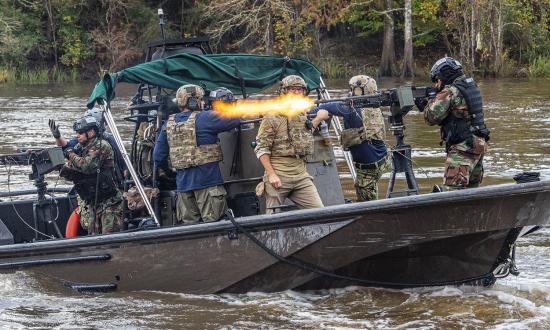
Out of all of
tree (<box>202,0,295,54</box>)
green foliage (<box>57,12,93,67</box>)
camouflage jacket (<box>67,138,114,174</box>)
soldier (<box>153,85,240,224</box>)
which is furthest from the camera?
green foliage (<box>57,12,93,67</box>)

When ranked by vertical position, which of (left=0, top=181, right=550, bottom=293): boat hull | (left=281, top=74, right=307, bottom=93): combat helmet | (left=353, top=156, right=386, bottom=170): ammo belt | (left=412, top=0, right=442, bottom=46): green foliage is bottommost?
(left=0, top=181, right=550, bottom=293): boat hull

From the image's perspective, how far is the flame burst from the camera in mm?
8820

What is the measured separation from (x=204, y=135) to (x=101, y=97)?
3.24 ft

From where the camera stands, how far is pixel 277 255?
866 centimetres

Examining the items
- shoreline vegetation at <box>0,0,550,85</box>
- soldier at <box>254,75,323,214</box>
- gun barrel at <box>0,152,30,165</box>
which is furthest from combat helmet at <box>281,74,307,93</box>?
shoreline vegetation at <box>0,0,550,85</box>

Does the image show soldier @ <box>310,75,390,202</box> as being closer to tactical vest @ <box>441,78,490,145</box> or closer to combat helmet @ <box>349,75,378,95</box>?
combat helmet @ <box>349,75,378,95</box>

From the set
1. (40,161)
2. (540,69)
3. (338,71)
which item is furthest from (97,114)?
(338,71)

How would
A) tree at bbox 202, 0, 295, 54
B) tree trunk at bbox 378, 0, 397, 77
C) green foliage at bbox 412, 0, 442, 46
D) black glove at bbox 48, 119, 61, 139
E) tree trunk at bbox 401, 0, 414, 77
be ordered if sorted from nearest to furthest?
black glove at bbox 48, 119, 61, 139
tree at bbox 202, 0, 295, 54
tree trunk at bbox 401, 0, 414, 77
tree trunk at bbox 378, 0, 397, 77
green foliage at bbox 412, 0, 442, 46

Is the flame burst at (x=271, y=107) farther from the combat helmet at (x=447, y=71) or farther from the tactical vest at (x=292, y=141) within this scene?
the combat helmet at (x=447, y=71)

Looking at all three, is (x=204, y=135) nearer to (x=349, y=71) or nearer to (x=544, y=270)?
(x=544, y=270)

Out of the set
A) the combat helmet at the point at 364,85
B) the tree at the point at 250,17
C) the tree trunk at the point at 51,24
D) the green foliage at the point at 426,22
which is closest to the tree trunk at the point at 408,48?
the green foliage at the point at 426,22

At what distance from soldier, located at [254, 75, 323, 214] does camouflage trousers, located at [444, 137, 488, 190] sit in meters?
1.16

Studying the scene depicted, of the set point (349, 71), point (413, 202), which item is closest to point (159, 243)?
point (413, 202)

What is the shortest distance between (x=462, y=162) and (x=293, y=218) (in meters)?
1.62
